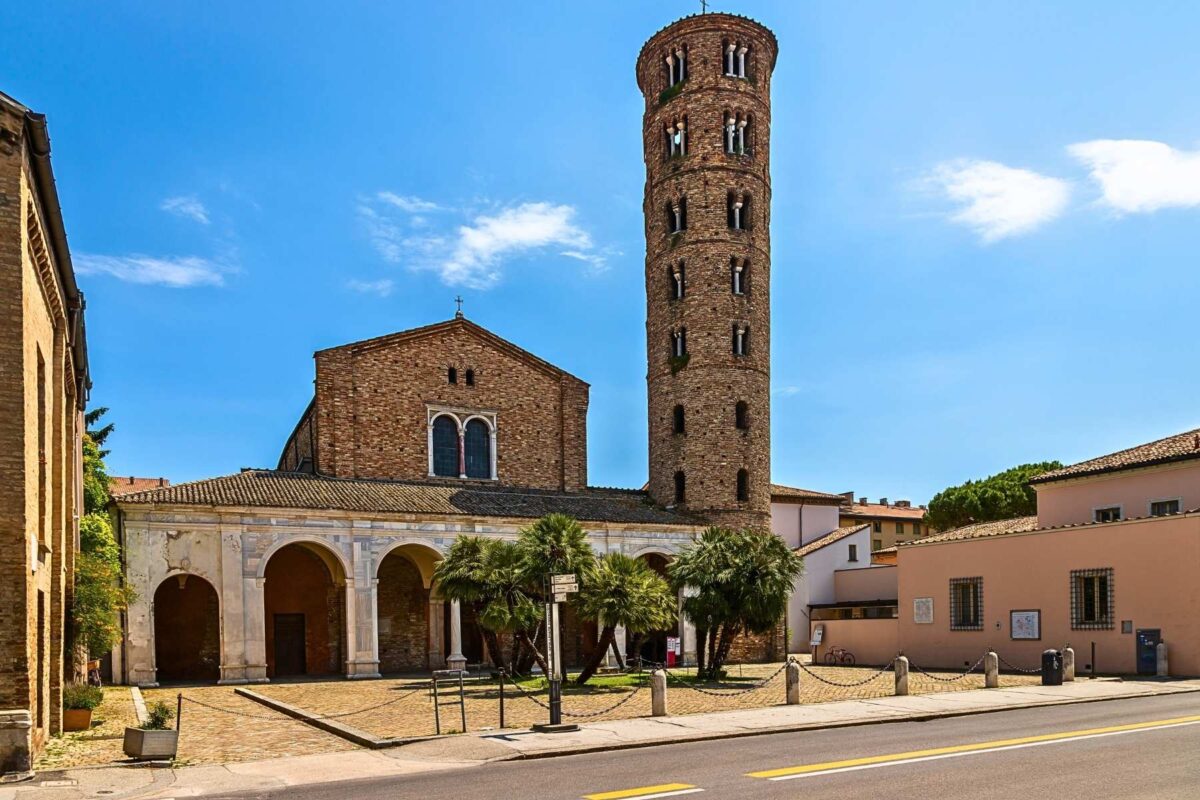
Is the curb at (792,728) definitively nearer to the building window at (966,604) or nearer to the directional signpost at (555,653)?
the directional signpost at (555,653)

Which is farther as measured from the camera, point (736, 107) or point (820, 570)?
point (820, 570)

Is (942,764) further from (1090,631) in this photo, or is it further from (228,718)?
(1090,631)

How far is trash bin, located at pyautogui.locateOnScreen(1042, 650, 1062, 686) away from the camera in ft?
81.9

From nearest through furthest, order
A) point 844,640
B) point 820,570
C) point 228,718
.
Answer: point 228,718
point 844,640
point 820,570

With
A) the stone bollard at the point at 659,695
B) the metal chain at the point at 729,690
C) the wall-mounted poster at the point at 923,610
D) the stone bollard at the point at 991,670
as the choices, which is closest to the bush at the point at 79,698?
the stone bollard at the point at 659,695

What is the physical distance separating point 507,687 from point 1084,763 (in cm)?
1807

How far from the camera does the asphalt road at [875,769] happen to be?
11125 mm

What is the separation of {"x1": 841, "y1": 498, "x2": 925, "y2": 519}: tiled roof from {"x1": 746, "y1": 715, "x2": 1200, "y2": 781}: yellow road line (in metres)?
50.5

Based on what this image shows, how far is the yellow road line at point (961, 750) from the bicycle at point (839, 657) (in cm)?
2304

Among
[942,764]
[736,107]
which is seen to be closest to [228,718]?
[942,764]

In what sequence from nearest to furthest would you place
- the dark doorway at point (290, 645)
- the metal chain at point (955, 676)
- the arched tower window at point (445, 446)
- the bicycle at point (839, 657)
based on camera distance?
1. the metal chain at point (955, 676)
2. the dark doorway at point (290, 645)
3. the bicycle at point (839, 657)
4. the arched tower window at point (445, 446)

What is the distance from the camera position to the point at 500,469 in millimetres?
42094

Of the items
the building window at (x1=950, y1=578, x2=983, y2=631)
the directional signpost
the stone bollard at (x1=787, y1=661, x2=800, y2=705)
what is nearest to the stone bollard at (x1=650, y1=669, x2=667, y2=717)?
the directional signpost

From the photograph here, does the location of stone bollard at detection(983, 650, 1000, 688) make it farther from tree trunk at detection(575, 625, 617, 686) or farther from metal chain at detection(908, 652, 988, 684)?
tree trunk at detection(575, 625, 617, 686)
